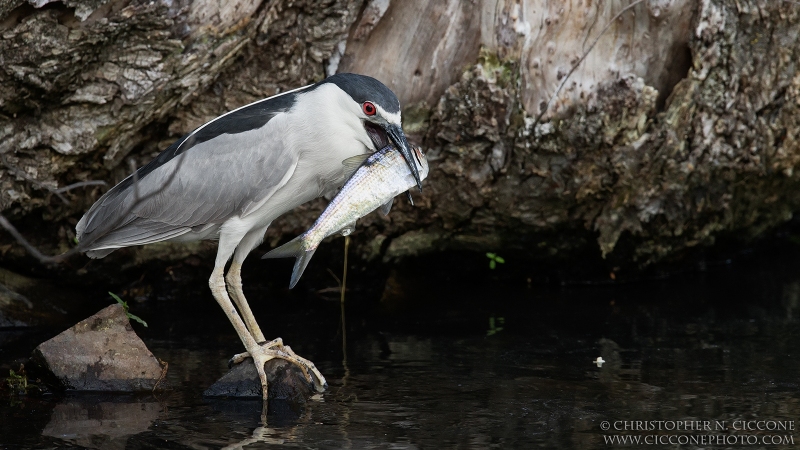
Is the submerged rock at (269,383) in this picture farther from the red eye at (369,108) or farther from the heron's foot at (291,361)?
the red eye at (369,108)

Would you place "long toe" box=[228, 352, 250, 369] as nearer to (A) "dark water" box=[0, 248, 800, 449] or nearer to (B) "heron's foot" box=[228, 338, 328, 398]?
(B) "heron's foot" box=[228, 338, 328, 398]

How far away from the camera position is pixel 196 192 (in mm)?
4891

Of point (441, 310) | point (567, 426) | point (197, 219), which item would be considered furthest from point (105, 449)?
point (441, 310)

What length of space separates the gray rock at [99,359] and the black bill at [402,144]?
67.5 inches

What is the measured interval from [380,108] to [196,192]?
1147 mm

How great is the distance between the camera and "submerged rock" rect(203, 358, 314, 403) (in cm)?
464

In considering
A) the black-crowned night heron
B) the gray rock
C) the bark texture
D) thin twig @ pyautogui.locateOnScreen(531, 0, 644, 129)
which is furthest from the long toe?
thin twig @ pyautogui.locateOnScreen(531, 0, 644, 129)

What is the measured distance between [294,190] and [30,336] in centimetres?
226

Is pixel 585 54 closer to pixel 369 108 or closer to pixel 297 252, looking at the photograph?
pixel 369 108

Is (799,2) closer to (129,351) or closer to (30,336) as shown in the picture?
(129,351)

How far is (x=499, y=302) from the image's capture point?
669 cm

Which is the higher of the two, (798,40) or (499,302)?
(798,40)

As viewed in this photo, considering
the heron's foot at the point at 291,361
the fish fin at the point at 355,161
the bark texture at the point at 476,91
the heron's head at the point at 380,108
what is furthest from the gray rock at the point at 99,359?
the heron's head at the point at 380,108

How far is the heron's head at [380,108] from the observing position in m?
4.46
